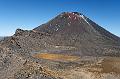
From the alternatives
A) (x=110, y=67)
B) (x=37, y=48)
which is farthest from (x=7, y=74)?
(x=37, y=48)

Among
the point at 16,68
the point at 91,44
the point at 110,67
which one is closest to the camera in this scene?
the point at 16,68

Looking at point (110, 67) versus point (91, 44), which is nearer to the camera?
point (110, 67)

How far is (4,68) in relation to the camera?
7569 cm

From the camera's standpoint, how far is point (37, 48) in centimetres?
15575

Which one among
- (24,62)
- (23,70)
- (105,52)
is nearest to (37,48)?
(105,52)

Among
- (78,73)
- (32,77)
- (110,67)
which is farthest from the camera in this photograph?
(110,67)

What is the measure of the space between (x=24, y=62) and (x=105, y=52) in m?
94.1

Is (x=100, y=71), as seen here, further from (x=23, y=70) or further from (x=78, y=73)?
(x=23, y=70)

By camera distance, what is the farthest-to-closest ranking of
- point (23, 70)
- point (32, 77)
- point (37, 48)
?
point (37, 48), point (23, 70), point (32, 77)

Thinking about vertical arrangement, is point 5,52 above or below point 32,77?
above

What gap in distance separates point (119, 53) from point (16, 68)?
321 ft

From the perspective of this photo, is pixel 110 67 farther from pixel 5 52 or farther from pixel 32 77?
pixel 32 77

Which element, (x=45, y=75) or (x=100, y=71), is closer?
(x=45, y=75)

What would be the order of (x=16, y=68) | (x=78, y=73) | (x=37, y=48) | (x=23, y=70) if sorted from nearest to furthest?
(x=23, y=70) < (x=16, y=68) < (x=78, y=73) < (x=37, y=48)
